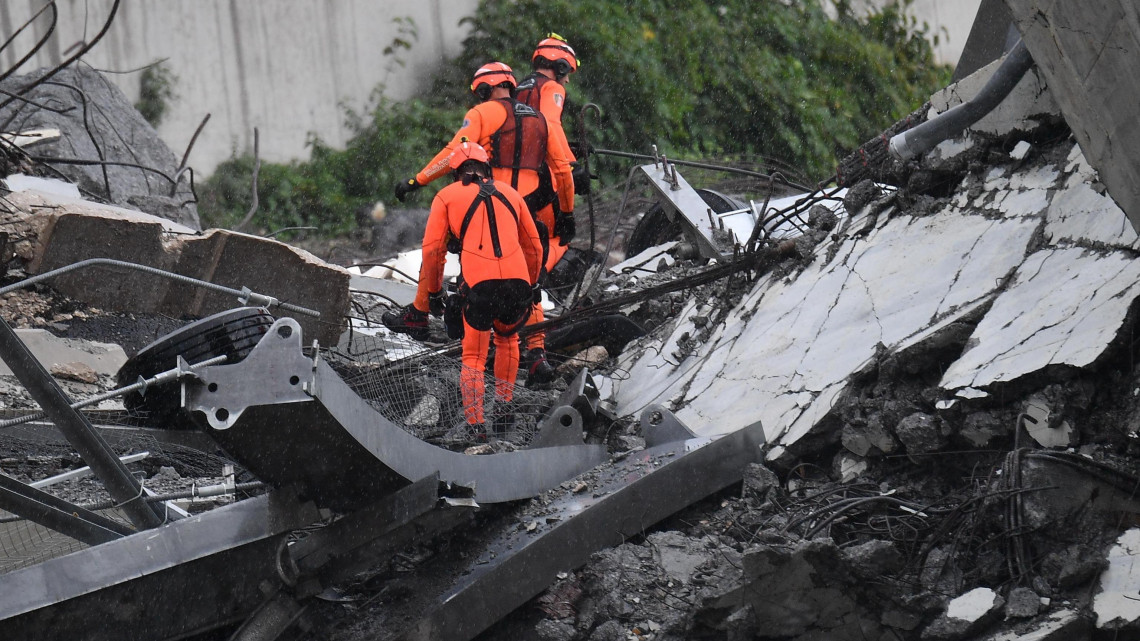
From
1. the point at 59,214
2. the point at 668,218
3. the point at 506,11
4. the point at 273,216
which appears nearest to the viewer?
the point at 59,214

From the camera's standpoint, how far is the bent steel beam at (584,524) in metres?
3.30

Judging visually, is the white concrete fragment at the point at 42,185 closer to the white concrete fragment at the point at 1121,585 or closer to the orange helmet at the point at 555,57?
the orange helmet at the point at 555,57

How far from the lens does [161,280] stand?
572 cm

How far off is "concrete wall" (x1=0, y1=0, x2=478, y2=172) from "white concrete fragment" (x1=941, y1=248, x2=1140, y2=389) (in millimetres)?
8959

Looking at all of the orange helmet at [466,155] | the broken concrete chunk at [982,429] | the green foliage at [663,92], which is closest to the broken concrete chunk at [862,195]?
the orange helmet at [466,155]

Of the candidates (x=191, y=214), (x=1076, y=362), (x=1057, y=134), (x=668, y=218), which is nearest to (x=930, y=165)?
(x=1057, y=134)

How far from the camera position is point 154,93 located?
10.9 metres

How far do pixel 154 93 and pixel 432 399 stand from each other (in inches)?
303

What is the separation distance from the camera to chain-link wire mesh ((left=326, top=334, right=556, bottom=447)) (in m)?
4.26

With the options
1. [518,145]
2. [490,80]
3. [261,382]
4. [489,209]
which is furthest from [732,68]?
[261,382]

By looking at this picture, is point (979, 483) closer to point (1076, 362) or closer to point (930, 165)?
point (1076, 362)

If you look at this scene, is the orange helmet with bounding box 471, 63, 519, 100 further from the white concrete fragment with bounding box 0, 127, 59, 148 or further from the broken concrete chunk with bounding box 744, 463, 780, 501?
the broken concrete chunk with bounding box 744, 463, 780, 501

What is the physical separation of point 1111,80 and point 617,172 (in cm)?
961

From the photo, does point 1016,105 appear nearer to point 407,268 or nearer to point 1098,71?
point 1098,71
